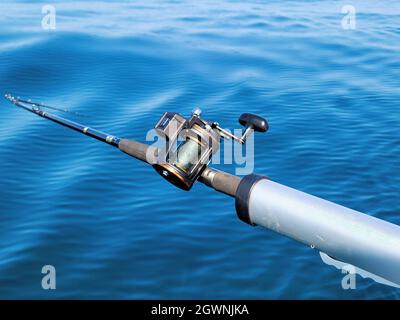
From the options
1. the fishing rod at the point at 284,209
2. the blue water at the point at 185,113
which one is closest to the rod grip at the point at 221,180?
the fishing rod at the point at 284,209

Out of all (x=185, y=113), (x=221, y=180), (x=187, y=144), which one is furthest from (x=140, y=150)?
(x=185, y=113)

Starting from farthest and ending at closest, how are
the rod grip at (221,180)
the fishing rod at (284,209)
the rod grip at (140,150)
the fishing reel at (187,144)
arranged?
1. the rod grip at (140,150)
2. the fishing reel at (187,144)
3. the rod grip at (221,180)
4. the fishing rod at (284,209)

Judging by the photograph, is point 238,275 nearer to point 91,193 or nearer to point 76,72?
point 91,193

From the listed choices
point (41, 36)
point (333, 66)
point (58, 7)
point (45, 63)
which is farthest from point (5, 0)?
point (333, 66)

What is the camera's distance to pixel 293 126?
1000cm

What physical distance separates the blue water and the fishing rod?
2.73m

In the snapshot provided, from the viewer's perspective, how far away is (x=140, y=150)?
355 cm

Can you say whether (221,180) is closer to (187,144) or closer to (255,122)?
(187,144)

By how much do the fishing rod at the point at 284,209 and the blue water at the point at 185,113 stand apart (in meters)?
2.73

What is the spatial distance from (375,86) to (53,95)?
7.09m

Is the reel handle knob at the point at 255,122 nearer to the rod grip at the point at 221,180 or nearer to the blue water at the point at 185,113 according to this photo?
the rod grip at the point at 221,180

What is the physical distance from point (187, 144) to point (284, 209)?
1071 mm

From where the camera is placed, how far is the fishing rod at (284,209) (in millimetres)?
2229

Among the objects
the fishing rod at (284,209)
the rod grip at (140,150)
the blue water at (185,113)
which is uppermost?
the blue water at (185,113)
